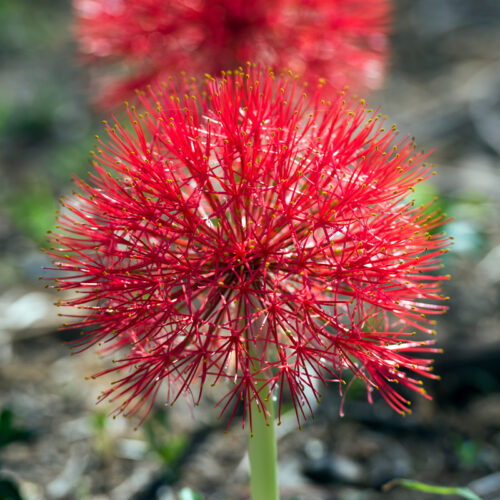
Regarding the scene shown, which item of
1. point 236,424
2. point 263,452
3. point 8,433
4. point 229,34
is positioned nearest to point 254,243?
point 263,452

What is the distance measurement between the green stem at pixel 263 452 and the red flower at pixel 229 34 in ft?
4.66

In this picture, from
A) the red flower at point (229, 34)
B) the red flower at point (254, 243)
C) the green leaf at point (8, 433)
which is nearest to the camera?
the red flower at point (254, 243)

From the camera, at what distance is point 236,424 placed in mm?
2324

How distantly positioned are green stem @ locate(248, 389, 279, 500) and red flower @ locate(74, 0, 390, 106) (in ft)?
4.66

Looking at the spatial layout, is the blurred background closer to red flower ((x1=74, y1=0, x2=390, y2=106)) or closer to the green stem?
the green stem

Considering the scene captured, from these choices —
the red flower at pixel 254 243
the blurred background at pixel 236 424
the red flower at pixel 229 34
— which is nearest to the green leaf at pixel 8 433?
the blurred background at pixel 236 424

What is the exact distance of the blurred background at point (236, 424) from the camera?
204cm

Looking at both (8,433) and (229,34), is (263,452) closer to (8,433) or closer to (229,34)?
(8,433)

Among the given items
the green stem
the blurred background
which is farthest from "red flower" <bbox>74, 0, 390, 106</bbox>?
the green stem

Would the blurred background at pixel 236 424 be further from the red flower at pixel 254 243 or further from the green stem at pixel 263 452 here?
the red flower at pixel 254 243

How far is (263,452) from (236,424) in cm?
96

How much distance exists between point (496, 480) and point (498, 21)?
5.93m

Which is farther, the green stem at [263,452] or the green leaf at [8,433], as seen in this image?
the green leaf at [8,433]

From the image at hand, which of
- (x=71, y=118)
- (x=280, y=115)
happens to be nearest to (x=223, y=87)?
(x=280, y=115)
